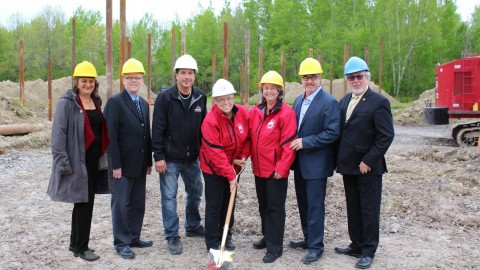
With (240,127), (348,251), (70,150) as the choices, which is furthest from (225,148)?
(348,251)

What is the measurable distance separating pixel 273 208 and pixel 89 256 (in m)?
1.81

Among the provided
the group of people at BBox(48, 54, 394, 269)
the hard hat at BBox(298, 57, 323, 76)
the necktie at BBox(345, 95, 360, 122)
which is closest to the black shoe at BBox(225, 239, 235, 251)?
the group of people at BBox(48, 54, 394, 269)

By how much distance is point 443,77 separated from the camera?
15.5 meters

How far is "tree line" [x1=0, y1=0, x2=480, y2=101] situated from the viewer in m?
40.7

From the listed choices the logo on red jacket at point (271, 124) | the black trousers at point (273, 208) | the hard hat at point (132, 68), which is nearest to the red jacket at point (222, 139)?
the logo on red jacket at point (271, 124)

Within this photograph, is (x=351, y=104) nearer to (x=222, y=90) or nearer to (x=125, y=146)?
(x=222, y=90)

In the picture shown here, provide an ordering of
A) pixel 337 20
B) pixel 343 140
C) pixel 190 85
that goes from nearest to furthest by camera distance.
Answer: pixel 343 140, pixel 190 85, pixel 337 20

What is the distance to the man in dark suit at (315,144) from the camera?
4641mm

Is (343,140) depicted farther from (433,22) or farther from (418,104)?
(433,22)

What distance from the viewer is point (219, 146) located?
4.69 metres

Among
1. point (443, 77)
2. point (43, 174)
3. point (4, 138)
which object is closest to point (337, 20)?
point (443, 77)

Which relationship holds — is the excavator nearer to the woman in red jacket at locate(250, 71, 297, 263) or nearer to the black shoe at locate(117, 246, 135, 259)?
the woman in red jacket at locate(250, 71, 297, 263)

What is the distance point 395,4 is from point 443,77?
27.2 m

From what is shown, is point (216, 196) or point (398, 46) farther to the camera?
point (398, 46)
